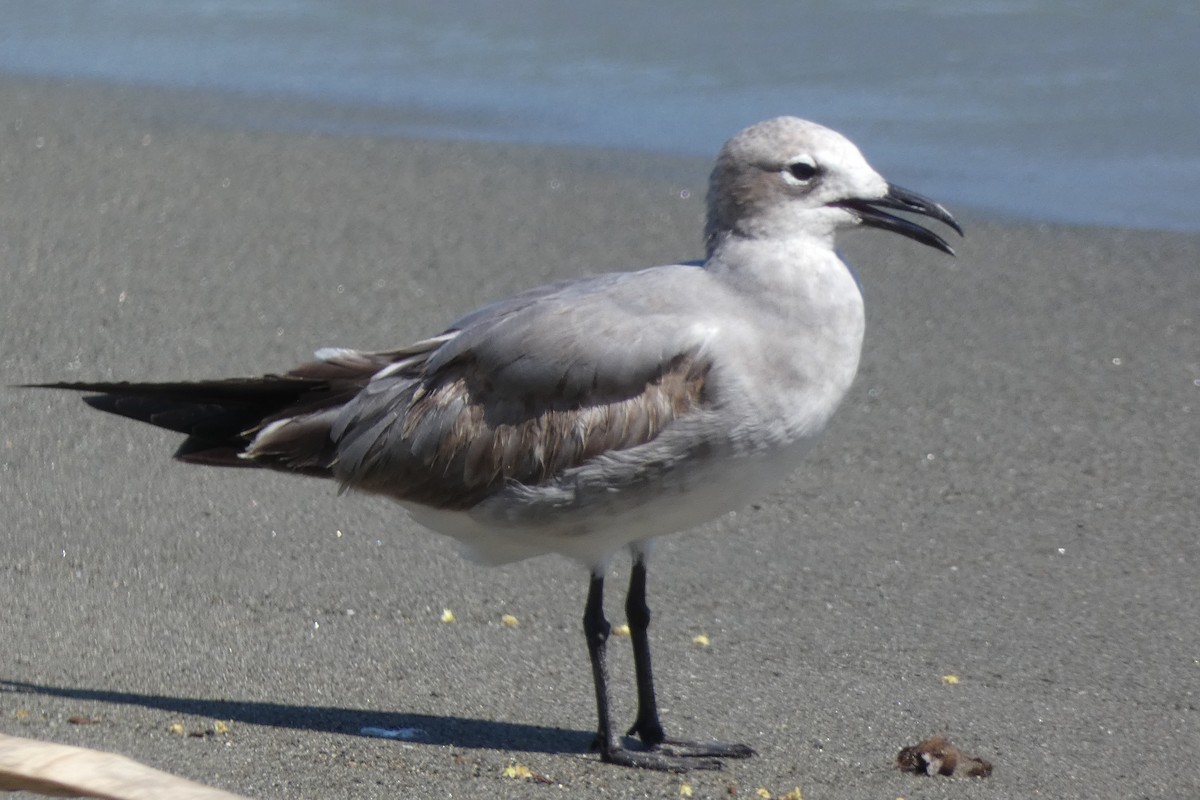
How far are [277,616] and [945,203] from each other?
484 centimetres

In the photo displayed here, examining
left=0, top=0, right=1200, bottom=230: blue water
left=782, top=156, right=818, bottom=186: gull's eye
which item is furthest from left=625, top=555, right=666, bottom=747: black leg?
left=0, top=0, right=1200, bottom=230: blue water

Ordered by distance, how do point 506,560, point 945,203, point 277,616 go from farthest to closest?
point 945,203 → point 277,616 → point 506,560

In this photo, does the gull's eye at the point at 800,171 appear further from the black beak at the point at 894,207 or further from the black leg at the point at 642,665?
the black leg at the point at 642,665

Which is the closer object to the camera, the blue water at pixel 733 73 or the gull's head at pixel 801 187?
the gull's head at pixel 801 187

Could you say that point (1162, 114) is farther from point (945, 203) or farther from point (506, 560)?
point (506, 560)

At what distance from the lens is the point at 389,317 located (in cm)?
701

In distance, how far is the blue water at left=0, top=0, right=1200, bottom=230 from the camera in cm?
968

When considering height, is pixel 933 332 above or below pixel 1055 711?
above

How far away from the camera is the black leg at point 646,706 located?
4.24m

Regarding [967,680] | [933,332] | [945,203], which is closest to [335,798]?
[967,680]

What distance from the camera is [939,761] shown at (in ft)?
13.4

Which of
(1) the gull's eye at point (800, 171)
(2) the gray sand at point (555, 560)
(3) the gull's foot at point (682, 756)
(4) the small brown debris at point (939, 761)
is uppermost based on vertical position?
(1) the gull's eye at point (800, 171)

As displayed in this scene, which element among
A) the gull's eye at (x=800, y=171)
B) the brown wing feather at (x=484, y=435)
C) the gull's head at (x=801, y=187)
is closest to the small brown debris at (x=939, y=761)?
the brown wing feather at (x=484, y=435)

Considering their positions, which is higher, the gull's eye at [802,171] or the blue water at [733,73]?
the blue water at [733,73]
